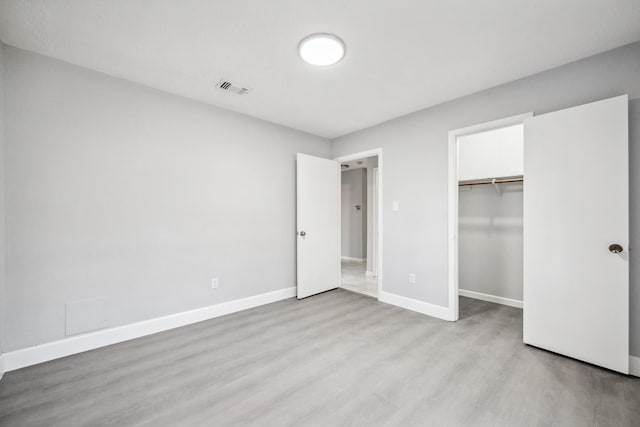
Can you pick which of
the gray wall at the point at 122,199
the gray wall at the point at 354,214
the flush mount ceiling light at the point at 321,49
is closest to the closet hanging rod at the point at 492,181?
the flush mount ceiling light at the point at 321,49

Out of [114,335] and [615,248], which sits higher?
[615,248]

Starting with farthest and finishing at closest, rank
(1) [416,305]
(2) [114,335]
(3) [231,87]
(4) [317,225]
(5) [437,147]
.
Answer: (4) [317,225] < (1) [416,305] < (5) [437,147] < (3) [231,87] < (2) [114,335]

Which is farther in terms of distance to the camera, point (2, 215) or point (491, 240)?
point (491, 240)

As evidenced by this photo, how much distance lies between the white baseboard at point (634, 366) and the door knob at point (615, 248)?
79cm

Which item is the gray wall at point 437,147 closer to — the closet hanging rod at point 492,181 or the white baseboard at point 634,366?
the white baseboard at point 634,366

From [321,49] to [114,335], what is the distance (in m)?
3.07

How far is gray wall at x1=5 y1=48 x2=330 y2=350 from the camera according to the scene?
6.66 ft

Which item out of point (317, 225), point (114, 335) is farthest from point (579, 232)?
point (114, 335)

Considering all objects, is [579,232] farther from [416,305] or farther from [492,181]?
[416,305]

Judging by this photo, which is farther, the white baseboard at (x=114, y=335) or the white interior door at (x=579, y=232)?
the white baseboard at (x=114, y=335)

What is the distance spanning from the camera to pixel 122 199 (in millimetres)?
2436

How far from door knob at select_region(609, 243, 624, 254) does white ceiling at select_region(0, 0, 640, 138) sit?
152 cm

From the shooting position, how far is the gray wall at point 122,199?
6.66 ft

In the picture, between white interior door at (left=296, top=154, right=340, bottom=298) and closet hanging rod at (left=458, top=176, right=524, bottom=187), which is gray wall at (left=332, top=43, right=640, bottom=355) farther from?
closet hanging rod at (left=458, top=176, right=524, bottom=187)
